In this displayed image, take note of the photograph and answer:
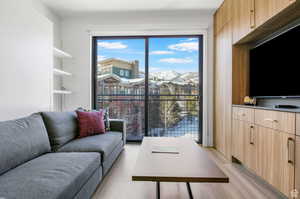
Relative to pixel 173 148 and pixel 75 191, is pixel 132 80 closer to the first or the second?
pixel 173 148

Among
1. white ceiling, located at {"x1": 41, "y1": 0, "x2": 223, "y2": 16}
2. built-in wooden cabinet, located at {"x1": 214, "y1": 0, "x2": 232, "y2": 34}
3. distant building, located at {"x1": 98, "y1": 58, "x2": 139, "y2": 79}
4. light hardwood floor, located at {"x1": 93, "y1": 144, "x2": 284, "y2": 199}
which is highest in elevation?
white ceiling, located at {"x1": 41, "y1": 0, "x2": 223, "y2": 16}

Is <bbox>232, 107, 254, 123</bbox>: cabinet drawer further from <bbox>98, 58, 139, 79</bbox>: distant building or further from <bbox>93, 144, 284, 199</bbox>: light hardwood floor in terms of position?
<bbox>98, 58, 139, 79</bbox>: distant building

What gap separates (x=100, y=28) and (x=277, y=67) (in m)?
3.15

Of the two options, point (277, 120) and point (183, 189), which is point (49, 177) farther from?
point (277, 120)

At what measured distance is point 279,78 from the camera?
2.12 m

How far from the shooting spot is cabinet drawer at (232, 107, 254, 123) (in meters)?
2.22

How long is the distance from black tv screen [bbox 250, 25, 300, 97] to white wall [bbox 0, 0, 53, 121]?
302cm

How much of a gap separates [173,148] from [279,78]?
1462 mm

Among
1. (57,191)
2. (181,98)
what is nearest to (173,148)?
(57,191)

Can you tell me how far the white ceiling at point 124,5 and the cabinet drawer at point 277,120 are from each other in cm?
221

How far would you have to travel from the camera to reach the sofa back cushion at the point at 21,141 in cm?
144

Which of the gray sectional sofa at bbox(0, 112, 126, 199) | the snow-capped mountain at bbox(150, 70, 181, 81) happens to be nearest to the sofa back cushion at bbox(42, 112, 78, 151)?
the gray sectional sofa at bbox(0, 112, 126, 199)

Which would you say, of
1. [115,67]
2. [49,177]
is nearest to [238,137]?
[49,177]

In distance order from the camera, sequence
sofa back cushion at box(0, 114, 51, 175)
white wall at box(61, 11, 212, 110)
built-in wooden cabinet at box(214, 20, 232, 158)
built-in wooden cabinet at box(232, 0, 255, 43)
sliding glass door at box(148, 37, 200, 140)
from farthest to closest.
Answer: sliding glass door at box(148, 37, 200, 140)
white wall at box(61, 11, 212, 110)
built-in wooden cabinet at box(214, 20, 232, 158)
built-in wooden cabinet at box(232, 0, 255, 43)
sofa back cushion at box(0, 114, 51, 175)
